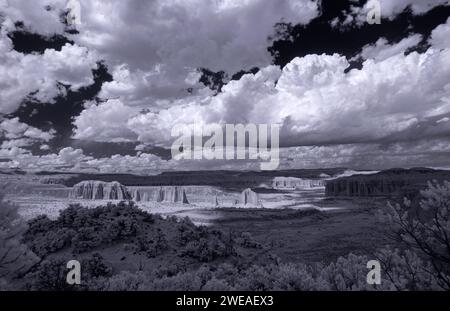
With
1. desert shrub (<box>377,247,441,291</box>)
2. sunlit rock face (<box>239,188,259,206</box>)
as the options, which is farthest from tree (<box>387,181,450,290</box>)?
sunlit rock face (<box>239,188,259,206</box>)

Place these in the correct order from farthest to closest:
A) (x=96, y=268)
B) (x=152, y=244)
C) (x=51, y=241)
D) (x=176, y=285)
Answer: (x=51, y=241)
(x=152, y=244)
(x=96, y=268)
(x=176, y=285)

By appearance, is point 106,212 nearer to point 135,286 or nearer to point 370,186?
point 135,286

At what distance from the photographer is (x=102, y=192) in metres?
102

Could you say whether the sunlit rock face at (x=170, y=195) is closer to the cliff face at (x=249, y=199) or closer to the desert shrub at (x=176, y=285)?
the cliff face at (x=249, y=199)

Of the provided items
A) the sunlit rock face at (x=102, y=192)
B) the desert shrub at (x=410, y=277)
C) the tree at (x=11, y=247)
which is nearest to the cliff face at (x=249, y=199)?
the sunlit rock face at (x=102, y=192)

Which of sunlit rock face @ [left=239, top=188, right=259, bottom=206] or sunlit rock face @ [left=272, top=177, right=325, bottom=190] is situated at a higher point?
sunlit rock face @ [left=272, top=177, right=325, bottom=190]

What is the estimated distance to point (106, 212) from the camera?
846 inches

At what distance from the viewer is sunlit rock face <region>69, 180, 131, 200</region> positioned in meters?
99.3

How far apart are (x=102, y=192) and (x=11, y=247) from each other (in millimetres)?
100942

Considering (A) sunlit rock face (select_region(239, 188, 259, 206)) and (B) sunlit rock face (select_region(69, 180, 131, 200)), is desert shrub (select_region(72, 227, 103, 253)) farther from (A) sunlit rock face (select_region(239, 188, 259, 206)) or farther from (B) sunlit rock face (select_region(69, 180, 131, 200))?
(B) sunlit rock face (select_region(69, 180, 131, 200))

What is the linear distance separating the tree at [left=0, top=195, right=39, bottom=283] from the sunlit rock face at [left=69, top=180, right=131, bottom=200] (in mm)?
92755

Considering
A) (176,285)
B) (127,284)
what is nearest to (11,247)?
(127,284)

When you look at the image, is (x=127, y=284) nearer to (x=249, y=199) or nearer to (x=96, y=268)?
(x=96, y=268)
